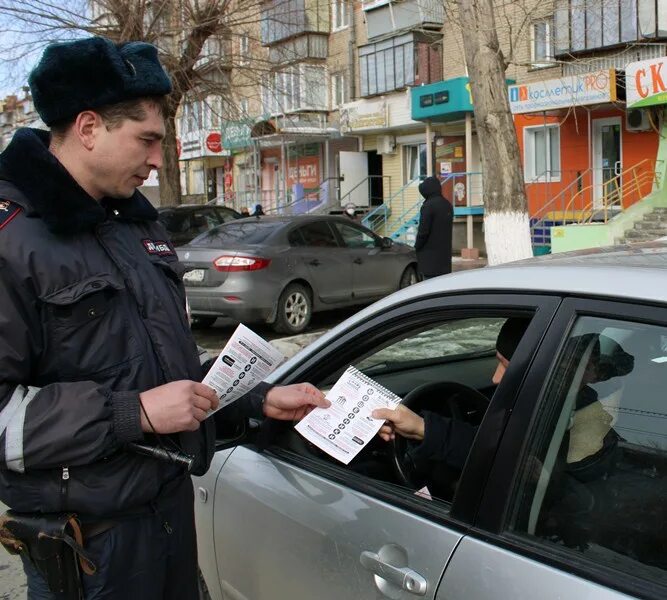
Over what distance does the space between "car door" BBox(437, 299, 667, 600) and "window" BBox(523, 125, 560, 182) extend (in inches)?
750

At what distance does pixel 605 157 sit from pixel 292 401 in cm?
1846

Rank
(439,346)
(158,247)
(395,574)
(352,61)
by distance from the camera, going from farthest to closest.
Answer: (352,61), (439,346), (158,247), (395,574)

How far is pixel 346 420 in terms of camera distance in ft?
6.68

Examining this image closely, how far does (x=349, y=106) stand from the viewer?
26156mm

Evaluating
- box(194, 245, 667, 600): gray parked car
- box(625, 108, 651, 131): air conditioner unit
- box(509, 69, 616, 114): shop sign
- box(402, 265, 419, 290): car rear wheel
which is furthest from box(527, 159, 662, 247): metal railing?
box(194, 245, 667, 600): gray parked car

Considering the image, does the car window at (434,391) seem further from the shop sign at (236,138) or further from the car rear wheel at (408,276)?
the shop sign at (236,138)

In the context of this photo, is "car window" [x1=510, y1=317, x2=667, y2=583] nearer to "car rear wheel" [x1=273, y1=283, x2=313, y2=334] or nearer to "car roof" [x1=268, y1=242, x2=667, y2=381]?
"car roof" [x1=268, y1=242, x2=667, y2=381]

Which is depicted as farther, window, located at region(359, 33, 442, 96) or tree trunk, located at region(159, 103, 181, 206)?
window, located at region(359, 33, 442, 96)

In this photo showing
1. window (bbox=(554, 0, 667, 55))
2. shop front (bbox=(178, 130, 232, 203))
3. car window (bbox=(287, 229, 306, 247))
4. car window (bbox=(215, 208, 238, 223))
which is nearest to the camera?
car window (bbox=(287, 229, 306, 247))

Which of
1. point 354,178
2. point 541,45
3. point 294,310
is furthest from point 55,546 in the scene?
point 354,178

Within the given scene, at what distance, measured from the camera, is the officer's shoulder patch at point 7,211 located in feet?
5.26

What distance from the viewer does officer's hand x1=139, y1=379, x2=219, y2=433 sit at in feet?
5.26

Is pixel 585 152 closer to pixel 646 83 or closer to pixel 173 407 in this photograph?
pixel 646 83

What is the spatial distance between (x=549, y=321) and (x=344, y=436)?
67cm
